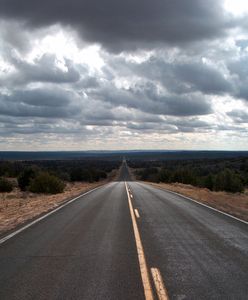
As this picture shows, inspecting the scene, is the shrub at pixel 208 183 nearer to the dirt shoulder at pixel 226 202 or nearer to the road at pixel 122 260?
the dirt shoulder at pixel 226 202

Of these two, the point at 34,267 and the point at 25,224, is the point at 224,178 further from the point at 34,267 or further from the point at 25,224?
the point at 34,267

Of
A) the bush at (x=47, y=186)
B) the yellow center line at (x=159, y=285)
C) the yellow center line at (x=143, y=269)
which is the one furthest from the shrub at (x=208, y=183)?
the yellow center line at (x=159, y=285)

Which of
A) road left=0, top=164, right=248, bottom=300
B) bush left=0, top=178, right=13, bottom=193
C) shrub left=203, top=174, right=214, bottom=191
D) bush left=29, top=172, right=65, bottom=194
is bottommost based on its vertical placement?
shrub left=203, top=174, right=214, bottom=191

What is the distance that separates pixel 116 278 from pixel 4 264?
2.39 metres

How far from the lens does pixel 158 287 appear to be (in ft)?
21.2

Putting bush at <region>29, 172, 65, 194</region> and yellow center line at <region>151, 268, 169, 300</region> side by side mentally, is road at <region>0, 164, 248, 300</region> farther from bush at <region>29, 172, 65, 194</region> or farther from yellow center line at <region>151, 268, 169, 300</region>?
bush at <region>29, 172, 65, 194</region>

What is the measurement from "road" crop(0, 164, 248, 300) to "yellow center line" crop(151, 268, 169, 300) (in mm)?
64

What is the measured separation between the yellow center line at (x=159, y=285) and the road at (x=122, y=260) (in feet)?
0.21

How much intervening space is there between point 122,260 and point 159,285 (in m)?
1.89

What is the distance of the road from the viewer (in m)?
6.28

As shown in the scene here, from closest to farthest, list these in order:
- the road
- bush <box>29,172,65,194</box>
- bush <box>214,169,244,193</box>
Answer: the road → bush <box>29,172,65,194</box> → bush <box>214,169,244,193</box>

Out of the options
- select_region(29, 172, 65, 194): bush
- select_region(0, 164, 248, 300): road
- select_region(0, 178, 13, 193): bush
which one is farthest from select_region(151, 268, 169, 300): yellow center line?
select_region(0, 178, 13, 193): bush

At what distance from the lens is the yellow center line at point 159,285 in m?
6.01

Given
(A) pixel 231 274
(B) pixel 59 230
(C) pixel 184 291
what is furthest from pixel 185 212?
(C) pixel 184 291
